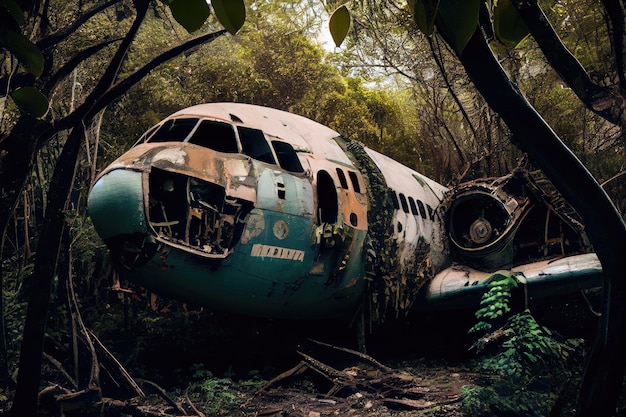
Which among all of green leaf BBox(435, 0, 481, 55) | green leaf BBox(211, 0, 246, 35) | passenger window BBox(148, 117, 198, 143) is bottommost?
green leaf BBox(435, 0, 481, 55)

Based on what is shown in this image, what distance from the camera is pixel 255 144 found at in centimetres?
723

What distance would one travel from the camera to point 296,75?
16.9 meters

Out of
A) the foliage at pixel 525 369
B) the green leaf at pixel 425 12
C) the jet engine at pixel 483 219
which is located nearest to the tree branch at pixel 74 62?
the green leaf at pixel 425 12

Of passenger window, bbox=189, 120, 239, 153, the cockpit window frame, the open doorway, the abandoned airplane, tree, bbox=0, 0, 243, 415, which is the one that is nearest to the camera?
tree, bbox=0, 0, 243, 415

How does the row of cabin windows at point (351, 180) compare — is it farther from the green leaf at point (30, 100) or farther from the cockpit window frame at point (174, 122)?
the green leaf at point (30, 100)

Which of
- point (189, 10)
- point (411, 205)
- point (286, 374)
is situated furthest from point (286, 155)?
point (189, 10)

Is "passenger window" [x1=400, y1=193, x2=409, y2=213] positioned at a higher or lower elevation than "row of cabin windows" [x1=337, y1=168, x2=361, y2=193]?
lower

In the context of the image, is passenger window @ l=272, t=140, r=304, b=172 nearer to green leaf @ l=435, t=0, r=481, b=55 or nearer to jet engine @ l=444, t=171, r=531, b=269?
jet engine @ l=444, t=171, r=531, b=269

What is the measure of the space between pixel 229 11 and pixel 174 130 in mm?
6548

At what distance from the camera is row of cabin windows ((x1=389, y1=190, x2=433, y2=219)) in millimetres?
8672

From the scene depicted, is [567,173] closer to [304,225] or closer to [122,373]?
[304,225]

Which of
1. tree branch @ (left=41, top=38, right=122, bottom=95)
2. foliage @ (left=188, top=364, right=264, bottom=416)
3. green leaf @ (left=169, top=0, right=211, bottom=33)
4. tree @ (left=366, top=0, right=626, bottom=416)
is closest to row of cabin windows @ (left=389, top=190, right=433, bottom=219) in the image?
foliage @ (left=188, top=364, right=264, bottom=416)

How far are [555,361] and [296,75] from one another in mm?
12807

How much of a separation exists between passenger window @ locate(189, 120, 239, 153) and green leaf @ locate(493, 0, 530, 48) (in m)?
5.75
